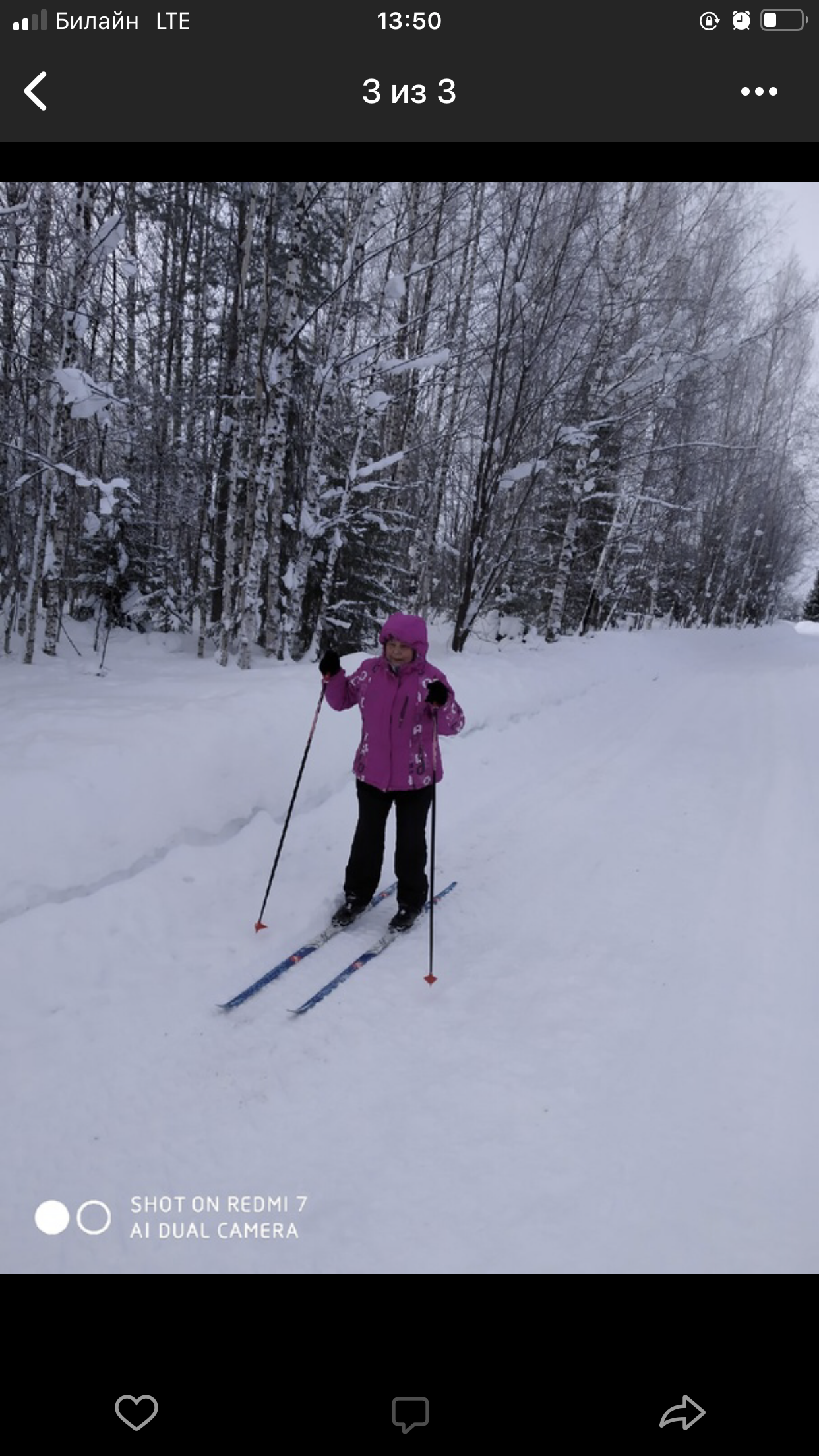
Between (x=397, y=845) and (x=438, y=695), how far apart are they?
0.99 metres

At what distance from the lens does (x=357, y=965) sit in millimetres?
3631

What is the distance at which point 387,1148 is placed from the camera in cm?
238

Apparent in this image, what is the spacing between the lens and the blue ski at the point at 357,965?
3236 millimetres
